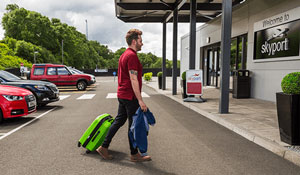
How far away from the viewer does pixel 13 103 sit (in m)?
6.47

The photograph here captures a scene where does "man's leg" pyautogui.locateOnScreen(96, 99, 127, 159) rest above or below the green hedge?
below

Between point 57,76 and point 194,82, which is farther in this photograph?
point 57,76

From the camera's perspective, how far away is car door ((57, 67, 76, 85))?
16.9 meters

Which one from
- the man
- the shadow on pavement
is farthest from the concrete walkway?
the man

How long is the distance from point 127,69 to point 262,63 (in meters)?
9.25

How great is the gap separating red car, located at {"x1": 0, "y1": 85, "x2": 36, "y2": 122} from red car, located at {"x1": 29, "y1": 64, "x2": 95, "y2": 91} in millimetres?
10063

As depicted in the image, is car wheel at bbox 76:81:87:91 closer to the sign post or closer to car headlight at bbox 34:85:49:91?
car headlight at bbox 34:85:49:91

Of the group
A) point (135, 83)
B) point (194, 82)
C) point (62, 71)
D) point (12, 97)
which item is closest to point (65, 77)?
point (62, 71)

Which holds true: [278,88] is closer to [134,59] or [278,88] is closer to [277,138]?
[277,138]

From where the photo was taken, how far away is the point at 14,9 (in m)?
49.2

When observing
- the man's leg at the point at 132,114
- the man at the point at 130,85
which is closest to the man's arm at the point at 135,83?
the man at the point at 130,85

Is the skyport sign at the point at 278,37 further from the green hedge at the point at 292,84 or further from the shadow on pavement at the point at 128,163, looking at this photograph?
the shadow on pavement at the point at 128,163

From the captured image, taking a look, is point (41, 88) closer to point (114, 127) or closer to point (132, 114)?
point (114, 127)

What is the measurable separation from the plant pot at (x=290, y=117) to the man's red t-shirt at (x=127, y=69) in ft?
8.64
